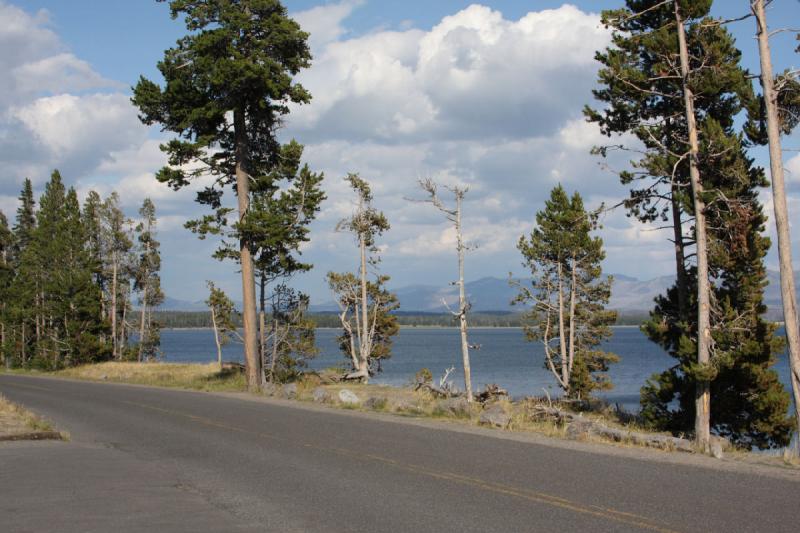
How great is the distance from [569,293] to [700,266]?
25.9m

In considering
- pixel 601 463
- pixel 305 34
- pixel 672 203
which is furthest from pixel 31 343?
pixel 601 463

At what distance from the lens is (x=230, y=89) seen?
25.2 meters

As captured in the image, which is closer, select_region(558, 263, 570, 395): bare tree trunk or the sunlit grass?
the sunlit grass

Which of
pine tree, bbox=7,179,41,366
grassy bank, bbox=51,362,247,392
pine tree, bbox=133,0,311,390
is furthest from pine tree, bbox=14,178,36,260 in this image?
pine tree, bbox=133,0,311,390

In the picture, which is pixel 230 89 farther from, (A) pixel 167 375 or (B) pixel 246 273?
(A) pixel 167 375

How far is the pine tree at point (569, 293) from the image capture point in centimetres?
3928

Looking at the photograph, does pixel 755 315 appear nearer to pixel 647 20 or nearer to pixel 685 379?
pixel 685 379

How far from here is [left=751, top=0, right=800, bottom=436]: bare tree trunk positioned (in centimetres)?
1403

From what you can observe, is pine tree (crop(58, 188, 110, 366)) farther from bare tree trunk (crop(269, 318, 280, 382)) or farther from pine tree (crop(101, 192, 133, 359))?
bare tree trunk (crop(269, 318, 280, 382))

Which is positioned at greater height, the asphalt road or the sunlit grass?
Result: the sunlit grass

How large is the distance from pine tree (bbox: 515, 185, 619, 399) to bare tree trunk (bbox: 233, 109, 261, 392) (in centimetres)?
1846

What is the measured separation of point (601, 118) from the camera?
2244 cm

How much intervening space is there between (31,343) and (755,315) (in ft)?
221

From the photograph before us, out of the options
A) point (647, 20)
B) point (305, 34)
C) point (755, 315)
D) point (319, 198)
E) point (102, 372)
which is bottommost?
point (102, 372)
